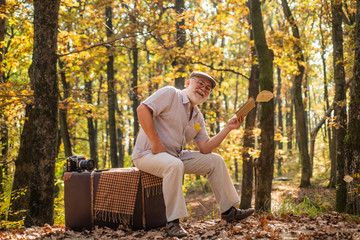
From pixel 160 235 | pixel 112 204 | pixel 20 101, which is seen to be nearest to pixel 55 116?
pixel 20 101

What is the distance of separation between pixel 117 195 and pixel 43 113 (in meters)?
1.96

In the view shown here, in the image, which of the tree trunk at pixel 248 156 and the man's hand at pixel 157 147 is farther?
the tree trunk at pixel 248 156

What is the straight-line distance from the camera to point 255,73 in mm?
10734

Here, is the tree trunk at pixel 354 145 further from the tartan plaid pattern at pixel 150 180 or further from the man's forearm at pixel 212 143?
the tartan plaid pattern at pixel 150 180

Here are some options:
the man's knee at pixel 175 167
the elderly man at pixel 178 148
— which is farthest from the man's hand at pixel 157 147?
the man's knee at pixel 175 167

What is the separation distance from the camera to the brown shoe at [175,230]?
3.77m

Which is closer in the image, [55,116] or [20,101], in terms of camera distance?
[55,116]

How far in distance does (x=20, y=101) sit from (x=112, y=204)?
328 centimetres

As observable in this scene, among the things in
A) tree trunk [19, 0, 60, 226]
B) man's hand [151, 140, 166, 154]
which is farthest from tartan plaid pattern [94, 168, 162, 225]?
tree trunk [19, 0, 60, 226]

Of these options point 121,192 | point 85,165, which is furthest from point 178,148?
point 85,165

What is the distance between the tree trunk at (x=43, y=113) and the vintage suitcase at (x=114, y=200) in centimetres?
109

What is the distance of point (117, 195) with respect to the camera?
14.4ft

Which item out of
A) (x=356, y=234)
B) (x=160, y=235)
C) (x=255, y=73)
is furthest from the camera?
(x=255, y=73)

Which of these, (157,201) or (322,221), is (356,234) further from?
(157,201)
